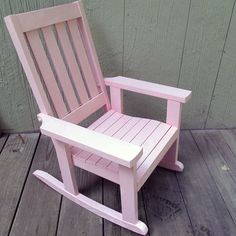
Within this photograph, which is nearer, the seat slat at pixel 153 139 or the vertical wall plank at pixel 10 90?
the seat slat at pixel 153 139

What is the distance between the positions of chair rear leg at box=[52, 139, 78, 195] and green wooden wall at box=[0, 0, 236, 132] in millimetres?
546

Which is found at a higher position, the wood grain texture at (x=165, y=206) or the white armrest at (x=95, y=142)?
the white armrest at (x=95, y=142)

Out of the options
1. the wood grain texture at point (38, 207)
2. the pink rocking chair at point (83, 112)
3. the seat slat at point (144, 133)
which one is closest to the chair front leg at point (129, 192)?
the pink rocking chair at point (83, 112)

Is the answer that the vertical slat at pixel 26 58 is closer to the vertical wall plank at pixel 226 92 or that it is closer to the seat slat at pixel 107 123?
the seat slat at pixel 107 123

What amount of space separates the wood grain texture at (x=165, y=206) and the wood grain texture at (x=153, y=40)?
472 millimetres

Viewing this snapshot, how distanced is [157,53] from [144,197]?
0.72m

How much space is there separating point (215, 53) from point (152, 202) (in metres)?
0.83

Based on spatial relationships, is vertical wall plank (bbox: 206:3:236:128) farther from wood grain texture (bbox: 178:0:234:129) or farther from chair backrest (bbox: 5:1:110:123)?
chair backrest (bbox: 5:1:110:123)

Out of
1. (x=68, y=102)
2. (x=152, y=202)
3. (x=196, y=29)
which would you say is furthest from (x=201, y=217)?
(x=196, y=29)

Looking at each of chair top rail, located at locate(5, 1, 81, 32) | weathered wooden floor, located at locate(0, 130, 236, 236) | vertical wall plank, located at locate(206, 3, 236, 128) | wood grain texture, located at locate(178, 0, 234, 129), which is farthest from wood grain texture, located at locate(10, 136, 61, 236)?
vertical wall plank, located at locate(206, 3, 236, 128)

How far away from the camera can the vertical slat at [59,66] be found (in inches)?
38.5

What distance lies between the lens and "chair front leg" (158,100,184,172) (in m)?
1.02

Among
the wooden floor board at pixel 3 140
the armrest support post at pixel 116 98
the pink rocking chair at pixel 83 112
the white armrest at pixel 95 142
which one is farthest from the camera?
the wooden floor board at pixel 3 140

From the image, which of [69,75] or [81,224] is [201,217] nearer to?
[81,224]
